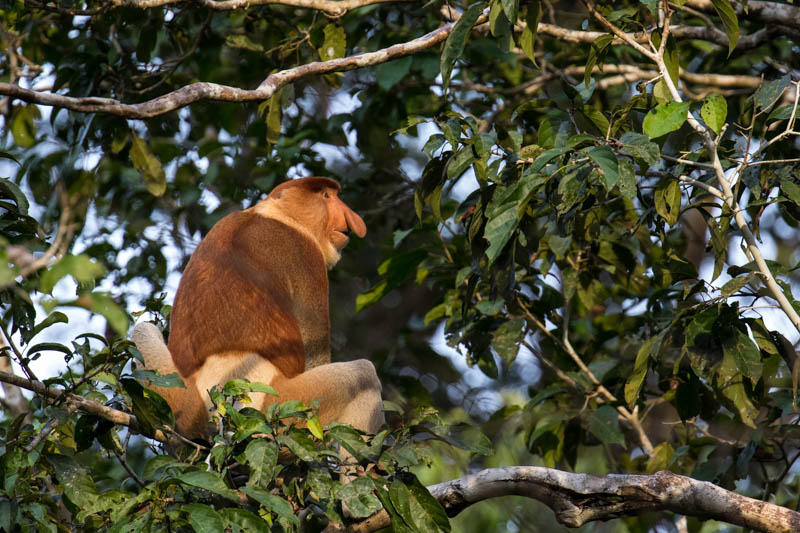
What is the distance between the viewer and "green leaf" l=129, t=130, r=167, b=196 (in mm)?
→ 3662

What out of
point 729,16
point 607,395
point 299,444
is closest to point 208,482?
point 299,444

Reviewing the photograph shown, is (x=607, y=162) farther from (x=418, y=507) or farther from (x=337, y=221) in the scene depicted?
(x=337, y=221)

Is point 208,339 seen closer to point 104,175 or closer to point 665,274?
point 665,274

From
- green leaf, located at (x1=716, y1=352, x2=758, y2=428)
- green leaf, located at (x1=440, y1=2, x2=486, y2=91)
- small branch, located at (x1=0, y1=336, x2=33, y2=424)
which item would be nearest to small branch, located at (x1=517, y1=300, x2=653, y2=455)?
green leaf, located at (x1=716, y1=352, x2=758, y2=428)

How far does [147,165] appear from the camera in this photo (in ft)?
12.1

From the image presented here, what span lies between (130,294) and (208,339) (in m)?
1.55

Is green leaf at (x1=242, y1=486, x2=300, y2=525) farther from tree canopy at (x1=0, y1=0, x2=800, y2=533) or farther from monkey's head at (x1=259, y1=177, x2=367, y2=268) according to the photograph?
monkey's head at (x1=259, y1=177, x2=367, y2=268)

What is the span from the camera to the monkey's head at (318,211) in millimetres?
3430

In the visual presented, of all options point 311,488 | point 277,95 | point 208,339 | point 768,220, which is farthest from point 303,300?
point 768,220

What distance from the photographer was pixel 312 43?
358 cm

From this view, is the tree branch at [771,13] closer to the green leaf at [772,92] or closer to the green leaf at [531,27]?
the green leaf at [772,92]

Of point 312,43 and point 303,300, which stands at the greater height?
point 312,43

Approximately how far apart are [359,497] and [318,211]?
1775mm

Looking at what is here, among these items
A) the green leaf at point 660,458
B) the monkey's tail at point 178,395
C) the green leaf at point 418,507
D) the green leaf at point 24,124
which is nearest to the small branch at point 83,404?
the monkey's tail at point 178,395
